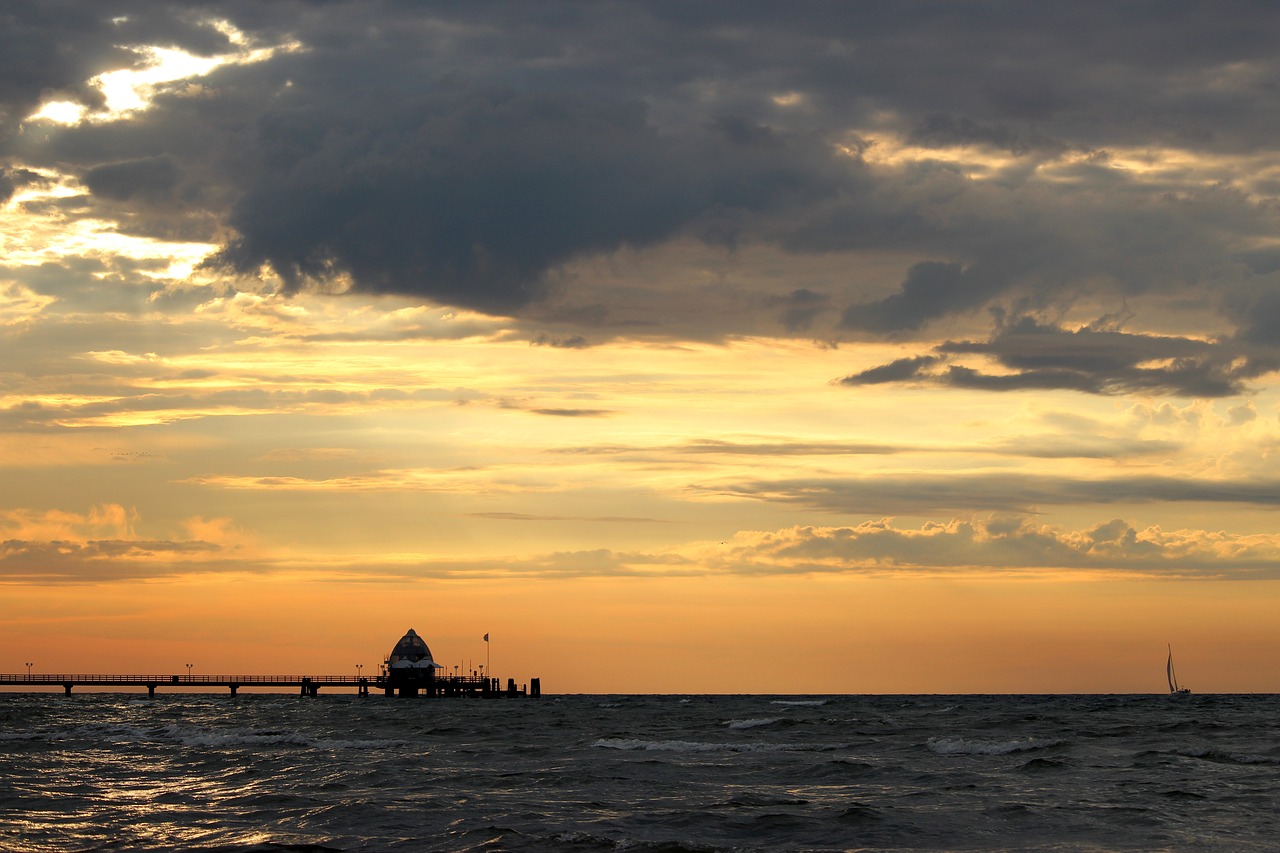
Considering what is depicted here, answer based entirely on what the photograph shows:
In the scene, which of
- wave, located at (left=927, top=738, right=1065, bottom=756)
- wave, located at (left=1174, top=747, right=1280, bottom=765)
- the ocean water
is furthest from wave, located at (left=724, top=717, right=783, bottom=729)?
wave, located at (left=1174, top=747, right=1280, bottom=765)

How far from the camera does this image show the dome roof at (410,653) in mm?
181875

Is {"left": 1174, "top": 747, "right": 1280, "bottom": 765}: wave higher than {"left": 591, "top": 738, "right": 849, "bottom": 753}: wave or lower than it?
higher

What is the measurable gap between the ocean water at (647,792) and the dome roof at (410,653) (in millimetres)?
111434

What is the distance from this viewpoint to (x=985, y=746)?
59594 millimetres

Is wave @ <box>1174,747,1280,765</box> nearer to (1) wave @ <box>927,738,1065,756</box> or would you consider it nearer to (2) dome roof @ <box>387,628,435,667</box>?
(1) wave @ <box>927,738,1065,756</box>

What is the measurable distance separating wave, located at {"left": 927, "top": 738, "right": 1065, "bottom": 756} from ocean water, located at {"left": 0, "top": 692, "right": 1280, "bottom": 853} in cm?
21

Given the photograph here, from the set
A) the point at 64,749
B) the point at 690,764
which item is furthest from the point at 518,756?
the point at 64,749

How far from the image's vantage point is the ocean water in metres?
30.6

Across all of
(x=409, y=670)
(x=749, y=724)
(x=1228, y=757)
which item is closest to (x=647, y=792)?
(x=1228, y=757)

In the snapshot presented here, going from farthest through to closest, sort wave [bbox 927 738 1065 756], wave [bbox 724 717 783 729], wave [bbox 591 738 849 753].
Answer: wave [bbox 724 717 783 729] → wave [bbox 591 738 849 753] → wave [bbox 927 738 1065 756]

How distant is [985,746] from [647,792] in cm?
2519

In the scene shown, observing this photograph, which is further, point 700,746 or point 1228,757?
point 700,746

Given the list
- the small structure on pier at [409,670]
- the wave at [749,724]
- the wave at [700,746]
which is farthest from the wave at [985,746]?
the small structure on pier at [409,670]

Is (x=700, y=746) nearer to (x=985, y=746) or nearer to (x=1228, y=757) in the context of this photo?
(x=985, y=746)
